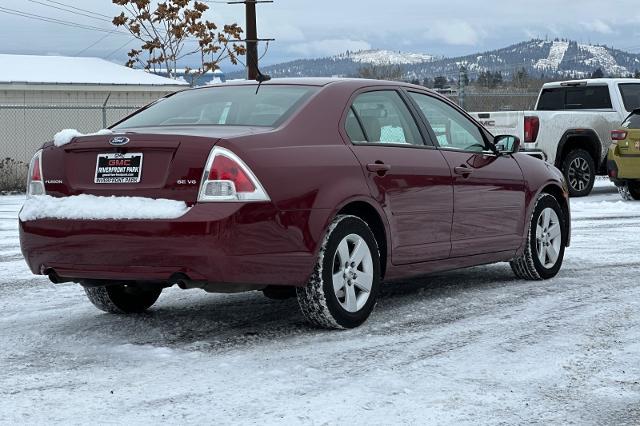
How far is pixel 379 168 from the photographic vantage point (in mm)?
Result: 6926

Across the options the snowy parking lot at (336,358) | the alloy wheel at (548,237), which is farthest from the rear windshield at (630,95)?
the snowy parking lot at (336,358)

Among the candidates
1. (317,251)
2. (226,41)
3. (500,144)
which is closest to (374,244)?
(317,251)

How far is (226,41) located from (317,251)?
3773 centimetres

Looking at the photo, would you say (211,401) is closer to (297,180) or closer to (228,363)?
(228,363)

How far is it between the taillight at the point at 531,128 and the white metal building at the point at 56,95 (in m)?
10.9

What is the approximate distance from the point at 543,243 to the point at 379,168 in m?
2.53

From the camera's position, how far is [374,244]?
22.5ft

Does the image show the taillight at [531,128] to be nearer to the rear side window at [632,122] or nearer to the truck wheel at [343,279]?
the rear side window at [632,122]

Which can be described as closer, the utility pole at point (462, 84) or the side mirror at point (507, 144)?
the side mirror at point (507, 144)

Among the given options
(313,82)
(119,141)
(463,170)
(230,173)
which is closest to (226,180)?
(230,173)

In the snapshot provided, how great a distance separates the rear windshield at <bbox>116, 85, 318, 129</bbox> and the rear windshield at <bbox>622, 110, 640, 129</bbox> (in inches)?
448

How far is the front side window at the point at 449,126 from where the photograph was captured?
7852mm

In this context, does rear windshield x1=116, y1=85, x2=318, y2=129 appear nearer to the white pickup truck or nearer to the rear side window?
the rear side window

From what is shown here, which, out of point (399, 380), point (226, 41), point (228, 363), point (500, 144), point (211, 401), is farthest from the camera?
point (226, 41)
